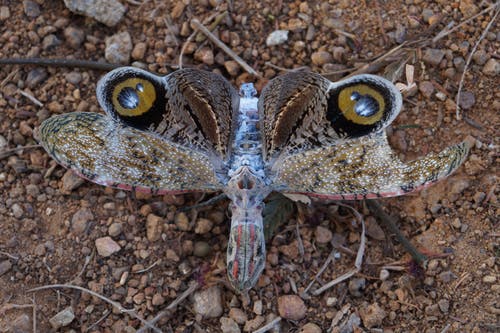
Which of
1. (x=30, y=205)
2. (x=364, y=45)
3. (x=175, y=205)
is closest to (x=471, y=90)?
(x=364, y=45)

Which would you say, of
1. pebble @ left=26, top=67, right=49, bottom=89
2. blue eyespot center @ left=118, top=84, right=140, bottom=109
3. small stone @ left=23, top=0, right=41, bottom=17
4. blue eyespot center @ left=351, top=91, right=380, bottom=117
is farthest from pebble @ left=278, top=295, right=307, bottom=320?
small stone @ left=23, top=0, right=41, bottom=17

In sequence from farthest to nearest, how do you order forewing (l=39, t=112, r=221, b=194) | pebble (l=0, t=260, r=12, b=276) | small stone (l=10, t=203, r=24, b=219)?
small stone (l=10, t=203, r=24, b=219) → pebble (l=0, t=260, r=12, b=276) → forewing (l=39, t=112, r=221, b=194)

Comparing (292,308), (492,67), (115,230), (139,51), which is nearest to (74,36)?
(139,51)

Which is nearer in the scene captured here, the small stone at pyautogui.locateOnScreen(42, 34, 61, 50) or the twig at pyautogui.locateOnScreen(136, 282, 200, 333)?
the twig at pyautogui.locateOnScreen(136, 282, 200, 333)

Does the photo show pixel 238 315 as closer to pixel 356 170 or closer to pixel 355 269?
pixel 355 269

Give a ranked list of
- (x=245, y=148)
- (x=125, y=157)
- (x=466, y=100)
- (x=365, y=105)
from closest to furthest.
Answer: (x=365, y=105) → (x=125, y=157) → (x=245, y=148) → (x=466, y=100)

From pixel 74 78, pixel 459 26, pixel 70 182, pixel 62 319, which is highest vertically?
pixel 459 26

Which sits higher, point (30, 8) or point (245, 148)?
point (30, 8)

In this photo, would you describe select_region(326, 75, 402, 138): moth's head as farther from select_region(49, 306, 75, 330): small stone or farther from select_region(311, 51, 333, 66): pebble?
select_region(49, 306, 75, 330): small stone
